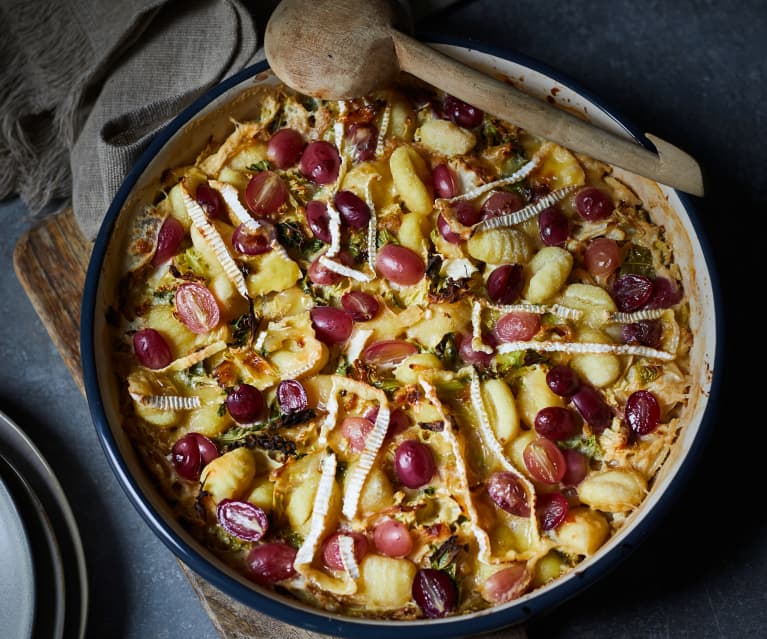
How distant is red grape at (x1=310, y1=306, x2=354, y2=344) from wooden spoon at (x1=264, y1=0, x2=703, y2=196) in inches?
28.2

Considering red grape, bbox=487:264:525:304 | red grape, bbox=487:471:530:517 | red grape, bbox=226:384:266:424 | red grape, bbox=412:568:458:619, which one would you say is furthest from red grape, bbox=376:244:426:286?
red grape, bbox=412:568:458:619

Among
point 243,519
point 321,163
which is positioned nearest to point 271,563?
point 243,519

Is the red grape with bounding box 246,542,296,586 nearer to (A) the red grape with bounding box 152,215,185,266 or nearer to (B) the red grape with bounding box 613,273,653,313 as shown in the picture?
(A) the red grape with bounding box 152,215,185,266

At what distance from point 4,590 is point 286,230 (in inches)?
66.3

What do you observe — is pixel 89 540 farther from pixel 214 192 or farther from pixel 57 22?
pixel 57 22

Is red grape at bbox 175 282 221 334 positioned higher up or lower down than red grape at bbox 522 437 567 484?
higher up

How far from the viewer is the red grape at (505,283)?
2.81m

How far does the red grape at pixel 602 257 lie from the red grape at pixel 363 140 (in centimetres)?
83

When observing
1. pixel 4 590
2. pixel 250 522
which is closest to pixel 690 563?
pixel 250 522

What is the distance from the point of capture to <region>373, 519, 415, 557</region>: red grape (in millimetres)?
2643

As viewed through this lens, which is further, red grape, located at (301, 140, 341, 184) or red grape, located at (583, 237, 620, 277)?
red grape, located at (301, 140, 341, 184)

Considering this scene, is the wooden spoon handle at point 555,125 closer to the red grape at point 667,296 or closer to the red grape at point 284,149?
the red grape at point 667,296

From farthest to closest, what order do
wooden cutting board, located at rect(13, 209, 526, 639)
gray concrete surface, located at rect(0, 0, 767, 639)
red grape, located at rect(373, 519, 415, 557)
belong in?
wooden cutting board, located at rect(13, 209, 526, 639), gray concrete surface, located at rect(0, 0, 767, 639), red grape, located at rect(373, 519, 415, 557)

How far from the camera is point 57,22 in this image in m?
3.46
